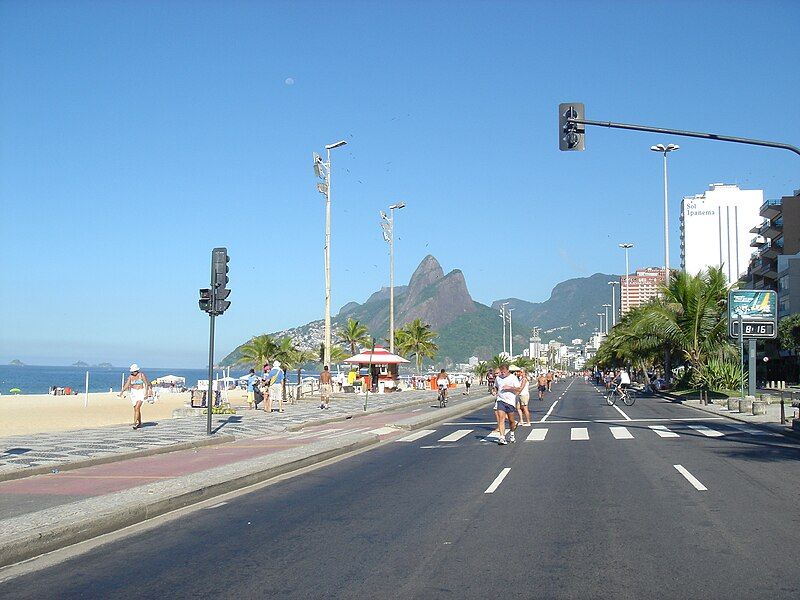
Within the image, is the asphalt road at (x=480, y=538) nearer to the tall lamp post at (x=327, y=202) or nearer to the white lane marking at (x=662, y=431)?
the white lane marking at (x=662, y=431)

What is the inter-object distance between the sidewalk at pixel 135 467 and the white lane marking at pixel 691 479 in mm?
6592

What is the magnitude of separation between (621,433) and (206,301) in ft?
36.1

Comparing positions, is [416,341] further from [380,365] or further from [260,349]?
[260,349]

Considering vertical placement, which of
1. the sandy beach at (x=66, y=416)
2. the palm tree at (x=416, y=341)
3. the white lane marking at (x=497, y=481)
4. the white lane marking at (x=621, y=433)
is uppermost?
the palm tree at (x=416, y=341)

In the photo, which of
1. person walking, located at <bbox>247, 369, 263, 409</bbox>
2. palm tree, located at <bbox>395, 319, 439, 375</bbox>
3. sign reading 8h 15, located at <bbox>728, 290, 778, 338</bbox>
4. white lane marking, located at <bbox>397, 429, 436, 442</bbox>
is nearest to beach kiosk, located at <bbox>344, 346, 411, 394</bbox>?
person walking, located at <bbox>247, 369, 263, 409</bbox>

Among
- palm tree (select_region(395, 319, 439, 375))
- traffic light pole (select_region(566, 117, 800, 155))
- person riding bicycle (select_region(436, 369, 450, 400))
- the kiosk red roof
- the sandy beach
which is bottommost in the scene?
the sandy beach

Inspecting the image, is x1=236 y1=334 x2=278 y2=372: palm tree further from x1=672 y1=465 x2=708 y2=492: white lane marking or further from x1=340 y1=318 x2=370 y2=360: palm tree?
x1=672 y1=465 x2=708 y2=492: white lane marking

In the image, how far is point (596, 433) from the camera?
2144cm

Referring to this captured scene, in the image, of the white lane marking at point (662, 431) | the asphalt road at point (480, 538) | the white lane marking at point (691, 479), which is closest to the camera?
the asphalt road at point (480, 538)

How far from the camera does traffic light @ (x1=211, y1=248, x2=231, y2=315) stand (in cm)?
1988

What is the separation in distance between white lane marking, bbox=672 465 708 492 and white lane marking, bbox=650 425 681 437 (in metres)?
6.82

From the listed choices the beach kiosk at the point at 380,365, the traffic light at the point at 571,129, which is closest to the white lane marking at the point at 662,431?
the traffic light at the point at 571,129

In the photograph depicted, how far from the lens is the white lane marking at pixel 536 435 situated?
19.9 metres

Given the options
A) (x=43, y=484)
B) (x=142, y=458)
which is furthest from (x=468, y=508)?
(x=142, y=458)
